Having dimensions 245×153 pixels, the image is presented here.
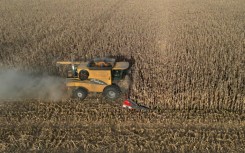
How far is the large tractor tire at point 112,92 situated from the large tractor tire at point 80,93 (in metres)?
0.69

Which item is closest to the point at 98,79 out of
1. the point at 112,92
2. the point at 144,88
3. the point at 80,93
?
the point at 112,92

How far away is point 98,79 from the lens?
976 cm

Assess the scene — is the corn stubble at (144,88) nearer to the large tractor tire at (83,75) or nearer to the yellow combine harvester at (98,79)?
the yellow combine harvester at (98,79)

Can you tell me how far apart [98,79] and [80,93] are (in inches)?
31.4

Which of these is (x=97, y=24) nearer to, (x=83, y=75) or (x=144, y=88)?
(x=83, y=75)

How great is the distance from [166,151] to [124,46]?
8.56 meters

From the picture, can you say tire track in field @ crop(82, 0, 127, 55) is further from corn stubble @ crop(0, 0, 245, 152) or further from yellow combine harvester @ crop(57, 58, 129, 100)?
yellow combine harvester @ crop(57, 58, 129, 100)

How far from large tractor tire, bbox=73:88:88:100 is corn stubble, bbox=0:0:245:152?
9.2 inches

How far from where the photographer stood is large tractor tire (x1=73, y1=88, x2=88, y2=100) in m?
9.76

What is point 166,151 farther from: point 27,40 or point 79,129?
point 27,40

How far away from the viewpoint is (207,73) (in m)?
11.4

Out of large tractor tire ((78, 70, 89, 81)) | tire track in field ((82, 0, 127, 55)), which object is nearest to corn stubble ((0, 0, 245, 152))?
tire track in field ((82, 0, 127, 55))

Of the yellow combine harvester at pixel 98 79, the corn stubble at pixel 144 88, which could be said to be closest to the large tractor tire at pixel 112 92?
the yellow combine harvester at pixel 98 79

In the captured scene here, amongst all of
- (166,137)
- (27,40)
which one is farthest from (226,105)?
(27,40)
